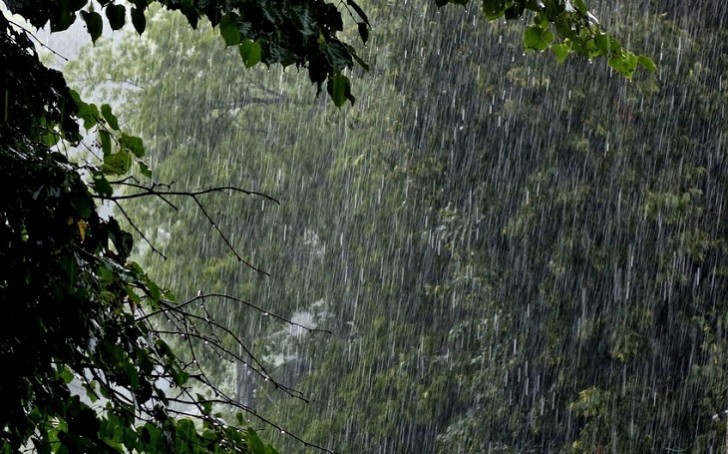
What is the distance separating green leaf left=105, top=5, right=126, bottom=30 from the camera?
2275 millimetres

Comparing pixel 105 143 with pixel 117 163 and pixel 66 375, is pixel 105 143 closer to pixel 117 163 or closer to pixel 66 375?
pixel 117 163

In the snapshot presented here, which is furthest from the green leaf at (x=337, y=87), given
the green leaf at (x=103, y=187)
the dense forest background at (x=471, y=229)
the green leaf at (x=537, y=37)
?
the dense forest background at (x=471, y=229)

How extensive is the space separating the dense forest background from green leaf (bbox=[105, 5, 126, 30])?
876 cm

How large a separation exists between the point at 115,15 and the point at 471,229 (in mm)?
10813

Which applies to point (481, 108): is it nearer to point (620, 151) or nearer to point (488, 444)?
point (620, 151)

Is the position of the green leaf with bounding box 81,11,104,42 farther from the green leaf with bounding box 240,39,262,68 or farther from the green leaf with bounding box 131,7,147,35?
the green leaf with bounding box 240,39,262,68

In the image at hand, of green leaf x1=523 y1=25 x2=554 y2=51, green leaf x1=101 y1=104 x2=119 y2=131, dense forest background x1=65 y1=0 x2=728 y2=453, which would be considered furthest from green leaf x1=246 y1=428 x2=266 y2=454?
dense forest background x1=65 y1=0 x2=728 y2=453

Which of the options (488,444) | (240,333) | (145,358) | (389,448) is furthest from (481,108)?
(145,358)

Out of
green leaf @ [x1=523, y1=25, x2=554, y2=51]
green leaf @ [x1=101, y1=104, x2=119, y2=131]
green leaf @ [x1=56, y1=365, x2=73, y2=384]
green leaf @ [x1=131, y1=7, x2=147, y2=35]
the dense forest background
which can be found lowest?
green leaf @ [x1=56, y1=365, x2=73, y2=384]

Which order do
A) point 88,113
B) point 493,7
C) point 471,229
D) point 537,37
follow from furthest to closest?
point 471,229, point 537,37, point 493,7, point 88,113

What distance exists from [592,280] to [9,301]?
9954mm

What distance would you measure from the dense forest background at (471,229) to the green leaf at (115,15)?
876 centimetres

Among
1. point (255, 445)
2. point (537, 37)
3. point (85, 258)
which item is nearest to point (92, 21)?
point (85, 258)

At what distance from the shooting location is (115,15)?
7.52 ft
